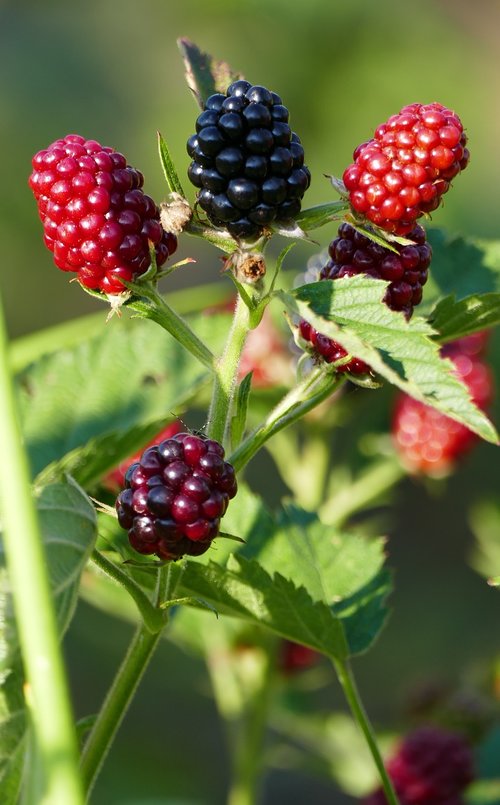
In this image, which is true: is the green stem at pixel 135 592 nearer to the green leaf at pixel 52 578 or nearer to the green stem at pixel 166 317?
the green leaf at pixel 52 578

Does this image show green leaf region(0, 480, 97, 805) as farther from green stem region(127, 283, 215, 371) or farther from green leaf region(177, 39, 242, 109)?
green leaf region(177, 39, 242, 109)

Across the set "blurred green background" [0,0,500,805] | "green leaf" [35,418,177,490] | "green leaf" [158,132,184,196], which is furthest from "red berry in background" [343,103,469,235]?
"blurred green background" [0,0,500,805]

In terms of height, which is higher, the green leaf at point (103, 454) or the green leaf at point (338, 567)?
the green leaf at point (103, 454)

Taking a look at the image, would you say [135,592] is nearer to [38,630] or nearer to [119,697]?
[119,697]

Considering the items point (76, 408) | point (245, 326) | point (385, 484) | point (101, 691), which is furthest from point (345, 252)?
point (101, 691)

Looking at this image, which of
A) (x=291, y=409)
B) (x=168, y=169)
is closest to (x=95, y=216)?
(x=168, y=169)

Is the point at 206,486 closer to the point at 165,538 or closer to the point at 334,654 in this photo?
the point at 165,538

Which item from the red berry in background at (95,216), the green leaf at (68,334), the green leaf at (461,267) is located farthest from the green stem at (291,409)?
the green leaf at (68,334)
